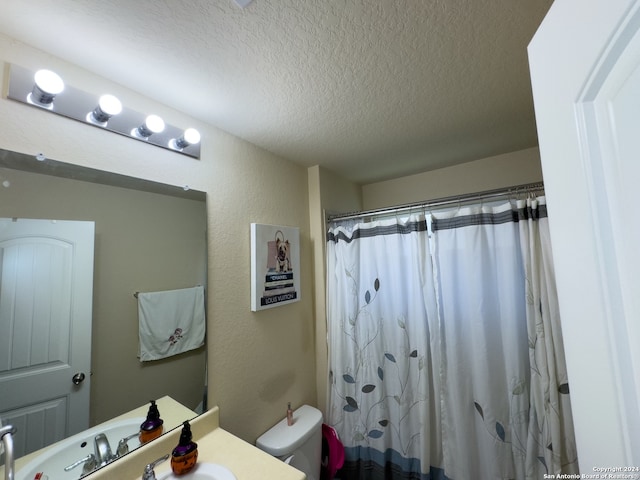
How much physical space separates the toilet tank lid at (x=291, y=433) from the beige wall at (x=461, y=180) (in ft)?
5.86

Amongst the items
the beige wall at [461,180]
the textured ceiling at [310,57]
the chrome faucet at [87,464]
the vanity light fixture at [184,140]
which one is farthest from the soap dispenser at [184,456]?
the beige wall at [461,180]

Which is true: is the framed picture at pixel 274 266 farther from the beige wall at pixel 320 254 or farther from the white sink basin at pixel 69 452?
the white sink basin at pixel 69 452

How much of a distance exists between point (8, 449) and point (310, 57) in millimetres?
1485

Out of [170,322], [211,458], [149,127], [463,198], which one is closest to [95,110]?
[149,127]

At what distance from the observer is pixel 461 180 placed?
2086 millimetres

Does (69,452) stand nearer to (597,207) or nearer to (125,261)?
(125,261)

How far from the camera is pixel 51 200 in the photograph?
894 millimetres

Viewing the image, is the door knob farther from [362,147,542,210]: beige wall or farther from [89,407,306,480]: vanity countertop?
[362,147,542,210]: beige wall

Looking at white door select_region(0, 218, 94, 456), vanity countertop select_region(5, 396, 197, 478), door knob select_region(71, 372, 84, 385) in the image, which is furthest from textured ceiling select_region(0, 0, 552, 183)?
vanity countertop select_region(5, 396, 197, 478)

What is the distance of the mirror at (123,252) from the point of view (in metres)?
0.87

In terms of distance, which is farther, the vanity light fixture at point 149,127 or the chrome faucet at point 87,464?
the vanity light fixture at point 149,127

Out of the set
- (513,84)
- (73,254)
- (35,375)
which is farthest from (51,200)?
(513,84)

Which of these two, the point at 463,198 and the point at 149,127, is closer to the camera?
the point at 149,127

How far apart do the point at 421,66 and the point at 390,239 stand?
0.96 m
